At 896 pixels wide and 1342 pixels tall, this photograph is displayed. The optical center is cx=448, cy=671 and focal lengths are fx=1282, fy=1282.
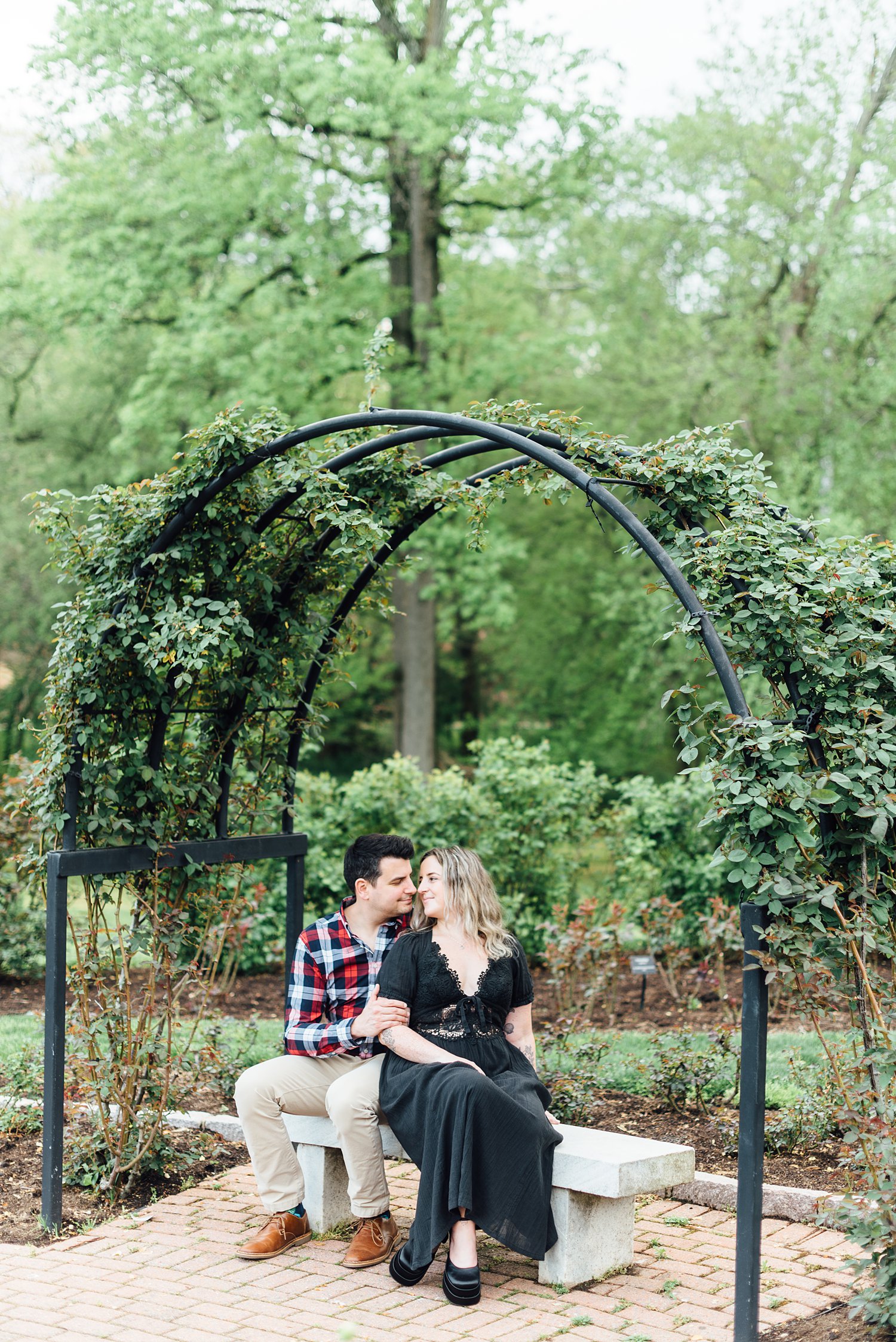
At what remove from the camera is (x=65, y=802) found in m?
4.62

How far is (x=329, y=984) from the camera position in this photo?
4473 millimetres

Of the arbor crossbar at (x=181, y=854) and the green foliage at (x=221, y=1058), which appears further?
the green foliage at (x=221, y=1058)

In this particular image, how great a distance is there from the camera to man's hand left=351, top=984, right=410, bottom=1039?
13.6 ft

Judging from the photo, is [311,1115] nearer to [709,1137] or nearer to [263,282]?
[709,1137]

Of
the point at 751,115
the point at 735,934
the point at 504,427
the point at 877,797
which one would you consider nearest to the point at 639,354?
the point at 751,115

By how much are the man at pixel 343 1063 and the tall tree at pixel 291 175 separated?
1003 cm

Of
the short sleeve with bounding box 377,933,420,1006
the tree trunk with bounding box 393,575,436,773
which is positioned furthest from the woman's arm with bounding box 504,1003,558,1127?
the tree trunk with bounding box 393,575,436,773

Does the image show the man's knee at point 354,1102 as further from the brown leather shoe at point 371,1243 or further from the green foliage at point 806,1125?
the green foliage at point 806,1125

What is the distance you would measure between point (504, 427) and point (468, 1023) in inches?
78.2

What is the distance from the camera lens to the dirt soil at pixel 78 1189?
4.54 meters

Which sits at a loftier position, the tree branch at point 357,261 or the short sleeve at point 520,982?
the tree branch at point 357,261

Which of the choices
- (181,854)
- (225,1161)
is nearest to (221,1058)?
(225,1161)

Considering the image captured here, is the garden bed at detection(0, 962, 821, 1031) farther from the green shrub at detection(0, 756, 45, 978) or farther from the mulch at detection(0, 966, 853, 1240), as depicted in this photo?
the mulch at detection(0, 966, 853, 1240)

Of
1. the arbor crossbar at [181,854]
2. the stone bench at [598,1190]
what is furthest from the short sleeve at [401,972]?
the arbor crossbar at [181,854]
